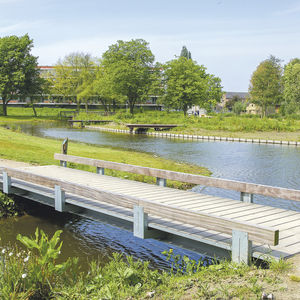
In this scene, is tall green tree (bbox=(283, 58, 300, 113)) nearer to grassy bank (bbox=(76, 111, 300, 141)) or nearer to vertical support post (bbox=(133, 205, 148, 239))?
grassy bank (bbox=(76, 111, 300, 141))

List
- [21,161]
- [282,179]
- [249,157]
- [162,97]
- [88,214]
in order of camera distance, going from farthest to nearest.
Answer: [162,97], [249,157], [282,179], [21,161], [88,214]

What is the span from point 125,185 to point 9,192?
2942 mm

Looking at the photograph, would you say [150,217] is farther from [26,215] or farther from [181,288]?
[26,215]

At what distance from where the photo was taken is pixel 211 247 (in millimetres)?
5961

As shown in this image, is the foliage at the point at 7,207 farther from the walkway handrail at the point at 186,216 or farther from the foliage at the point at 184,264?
the foliage at the point at 184,264

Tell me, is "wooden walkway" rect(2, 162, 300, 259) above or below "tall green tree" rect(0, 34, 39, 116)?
below

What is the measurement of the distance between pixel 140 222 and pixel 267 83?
8201cm

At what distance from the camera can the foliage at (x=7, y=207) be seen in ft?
33.7

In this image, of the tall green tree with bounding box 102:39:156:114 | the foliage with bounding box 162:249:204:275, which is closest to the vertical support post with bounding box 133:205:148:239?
the foliage with bounding box 162:249:204:275

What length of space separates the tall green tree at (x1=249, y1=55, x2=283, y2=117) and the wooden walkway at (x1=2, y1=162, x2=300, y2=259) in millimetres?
76912

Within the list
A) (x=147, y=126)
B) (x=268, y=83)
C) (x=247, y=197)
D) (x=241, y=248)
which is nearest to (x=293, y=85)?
(x=268, y=83)

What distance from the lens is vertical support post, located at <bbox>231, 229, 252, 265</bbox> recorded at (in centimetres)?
521

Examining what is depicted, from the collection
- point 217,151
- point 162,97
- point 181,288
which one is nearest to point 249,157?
point 217,151

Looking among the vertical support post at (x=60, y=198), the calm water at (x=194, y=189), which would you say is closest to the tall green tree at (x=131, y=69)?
the calm water at (x=194, y=189)
